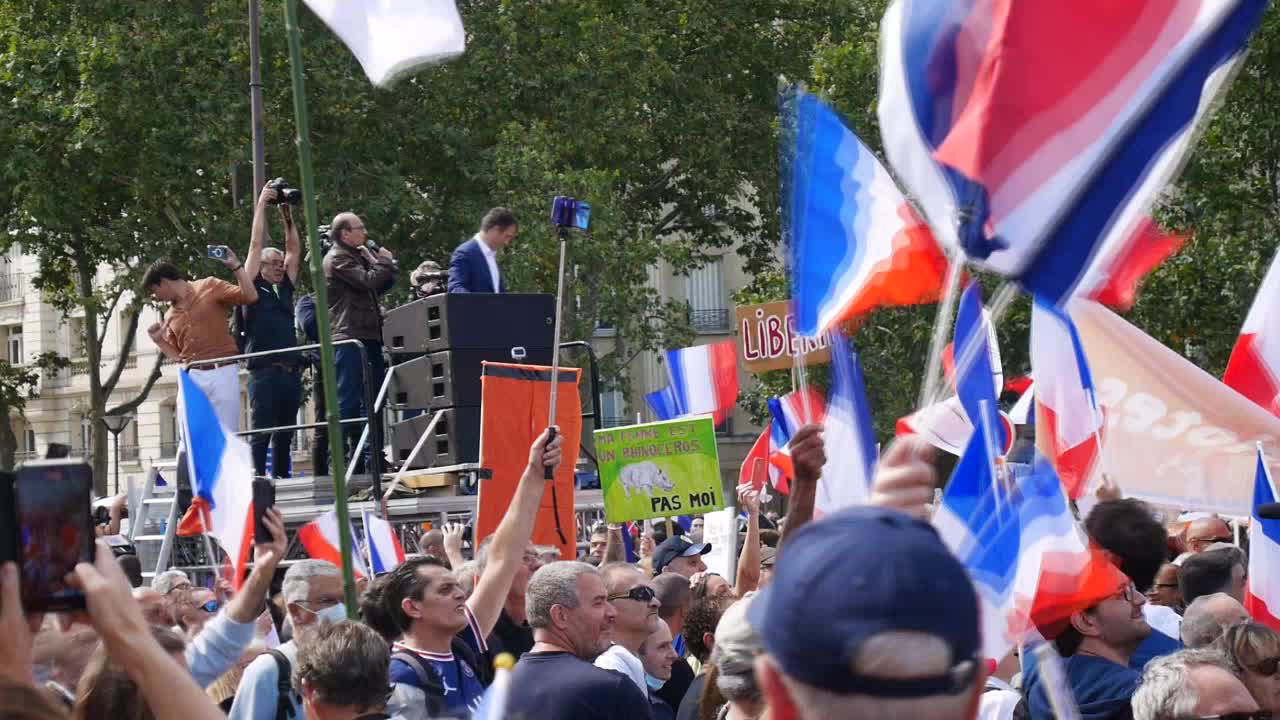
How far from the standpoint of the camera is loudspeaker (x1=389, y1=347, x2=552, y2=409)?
10.8 metres

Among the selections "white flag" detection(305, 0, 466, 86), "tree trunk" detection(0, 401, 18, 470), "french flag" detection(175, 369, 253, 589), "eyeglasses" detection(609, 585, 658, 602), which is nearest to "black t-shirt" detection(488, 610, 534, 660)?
"eyeglasses" detection(609, 585, 658, 602)

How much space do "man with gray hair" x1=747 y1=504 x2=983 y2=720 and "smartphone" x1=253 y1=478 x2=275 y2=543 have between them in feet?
7.91

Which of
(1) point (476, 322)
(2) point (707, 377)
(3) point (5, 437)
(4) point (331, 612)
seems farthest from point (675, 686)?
(3) point (5, 437)

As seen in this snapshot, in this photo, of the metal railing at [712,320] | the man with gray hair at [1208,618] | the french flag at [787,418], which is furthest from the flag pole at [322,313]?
the metal railing at [712,320]

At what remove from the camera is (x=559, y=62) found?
28141 mm

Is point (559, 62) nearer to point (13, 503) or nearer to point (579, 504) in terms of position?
point (579, 504)

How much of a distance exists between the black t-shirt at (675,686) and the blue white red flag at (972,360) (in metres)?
2.06

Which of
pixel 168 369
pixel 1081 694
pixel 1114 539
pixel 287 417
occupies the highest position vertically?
pixel 168 369

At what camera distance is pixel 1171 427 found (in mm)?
6215

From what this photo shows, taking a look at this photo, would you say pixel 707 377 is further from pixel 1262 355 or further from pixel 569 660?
Result: pixel 569 660

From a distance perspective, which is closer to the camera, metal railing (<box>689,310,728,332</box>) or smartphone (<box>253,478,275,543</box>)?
smartphone (<box>253,478,275,543</box>)

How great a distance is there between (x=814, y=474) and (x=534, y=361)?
7.89m

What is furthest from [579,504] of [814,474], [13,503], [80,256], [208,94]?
[80,256]

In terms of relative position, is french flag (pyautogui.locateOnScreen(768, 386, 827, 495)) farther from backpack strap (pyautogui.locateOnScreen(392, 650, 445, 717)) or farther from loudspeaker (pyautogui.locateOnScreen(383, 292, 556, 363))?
loudspeaker (pyautogui.locateOnScreen(383, 292, 556, 363))
